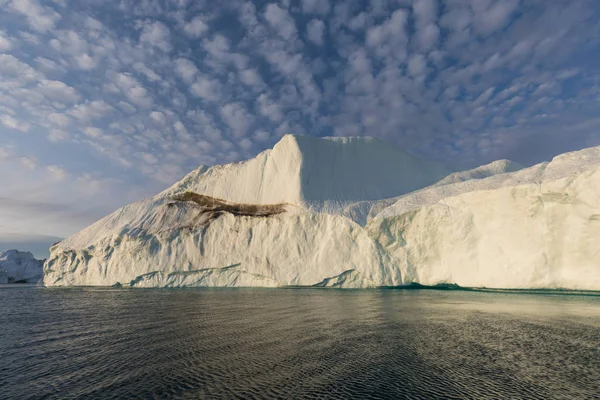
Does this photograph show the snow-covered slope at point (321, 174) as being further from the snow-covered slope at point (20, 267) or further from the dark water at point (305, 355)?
the snow-covered slope at point (20, 267)

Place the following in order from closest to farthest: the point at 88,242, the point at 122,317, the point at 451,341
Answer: the point at 451,341, the point at 122,317, the point at 88,242

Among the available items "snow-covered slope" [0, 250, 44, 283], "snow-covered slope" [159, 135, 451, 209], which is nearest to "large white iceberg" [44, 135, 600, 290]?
→ "snow-covered slope" [159, 135, 451, 209]

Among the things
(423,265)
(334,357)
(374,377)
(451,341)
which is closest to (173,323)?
(334,357)

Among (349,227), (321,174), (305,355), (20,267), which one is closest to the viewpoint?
(305,355)

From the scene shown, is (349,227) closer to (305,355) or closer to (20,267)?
(305,355)

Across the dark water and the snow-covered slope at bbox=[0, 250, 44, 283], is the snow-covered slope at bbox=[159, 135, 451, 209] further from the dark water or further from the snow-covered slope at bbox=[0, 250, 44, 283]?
the snow-covered slope at bbox=[0, 250, 44, 283]

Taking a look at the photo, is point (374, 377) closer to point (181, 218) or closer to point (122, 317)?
point (122, 317)

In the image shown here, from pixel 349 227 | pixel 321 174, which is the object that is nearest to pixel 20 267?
pixel 321 174
